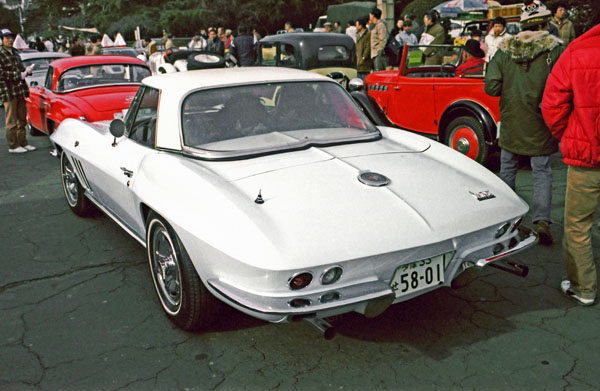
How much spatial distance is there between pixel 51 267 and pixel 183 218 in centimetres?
192

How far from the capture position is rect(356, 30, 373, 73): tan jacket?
462 inches

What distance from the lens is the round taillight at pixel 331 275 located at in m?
2.68

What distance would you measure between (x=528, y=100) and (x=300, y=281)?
2.80 m

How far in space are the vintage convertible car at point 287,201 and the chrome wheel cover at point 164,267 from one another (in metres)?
0.01

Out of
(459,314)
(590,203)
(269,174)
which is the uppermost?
(269,174)

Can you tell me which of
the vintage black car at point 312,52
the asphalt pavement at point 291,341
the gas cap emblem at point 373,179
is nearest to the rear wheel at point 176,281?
the asphalt pavement at point 291,341

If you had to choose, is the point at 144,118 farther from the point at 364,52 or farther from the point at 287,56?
the point at 364,52

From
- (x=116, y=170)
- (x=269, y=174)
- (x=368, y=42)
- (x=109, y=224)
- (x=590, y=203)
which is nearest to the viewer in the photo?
(x=269, y=174)

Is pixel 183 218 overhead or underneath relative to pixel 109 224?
overhead

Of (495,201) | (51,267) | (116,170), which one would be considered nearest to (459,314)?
(495,201)

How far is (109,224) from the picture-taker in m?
5.34

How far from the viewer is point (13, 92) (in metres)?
8.76

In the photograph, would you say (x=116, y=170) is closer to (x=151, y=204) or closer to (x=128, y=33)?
(x=151, y=204)

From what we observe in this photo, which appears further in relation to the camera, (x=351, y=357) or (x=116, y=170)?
(x=116, y=170)
